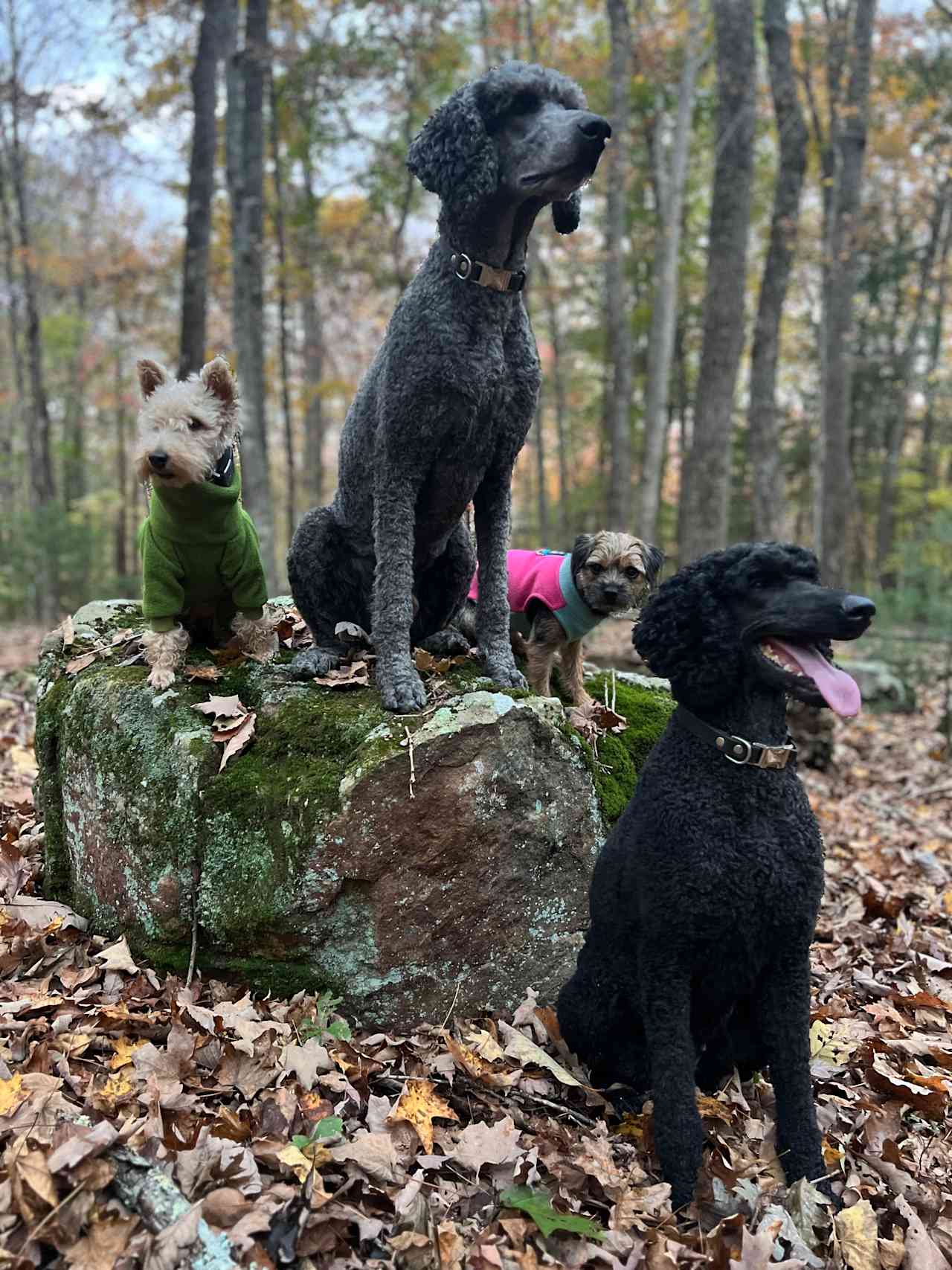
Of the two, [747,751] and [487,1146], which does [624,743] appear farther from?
[487,1146]

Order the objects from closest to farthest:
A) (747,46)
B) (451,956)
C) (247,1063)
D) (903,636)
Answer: (247,1063)
(451,956)
(747,46)
(903,636)

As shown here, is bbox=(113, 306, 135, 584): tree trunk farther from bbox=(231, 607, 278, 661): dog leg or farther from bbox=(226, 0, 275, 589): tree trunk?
bbox=(231, 607, 278, 661): dog leg

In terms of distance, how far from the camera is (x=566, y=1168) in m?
3.00

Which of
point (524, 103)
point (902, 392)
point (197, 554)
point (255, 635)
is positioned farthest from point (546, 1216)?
point (902, 392)

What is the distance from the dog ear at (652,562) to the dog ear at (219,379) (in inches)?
91.1

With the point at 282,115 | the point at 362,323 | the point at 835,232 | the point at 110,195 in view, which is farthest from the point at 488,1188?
the point at 110,195

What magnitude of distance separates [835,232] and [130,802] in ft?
50.9

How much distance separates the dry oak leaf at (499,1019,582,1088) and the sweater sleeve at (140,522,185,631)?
2.49m

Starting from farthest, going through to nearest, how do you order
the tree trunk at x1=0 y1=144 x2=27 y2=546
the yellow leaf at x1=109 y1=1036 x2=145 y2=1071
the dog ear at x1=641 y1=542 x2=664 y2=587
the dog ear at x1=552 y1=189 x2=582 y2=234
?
the tree trunk at x1=0 y1=144 x2=27 y2=546, the dog ear at x1=641 y1=542 x2=664 y2=587, the dog ear at x1=552 y1=189 x2=582 y2=234, the yellow leaf at x1=109 y1=1036 x2=145 y2=1071

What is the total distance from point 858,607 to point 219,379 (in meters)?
3.03

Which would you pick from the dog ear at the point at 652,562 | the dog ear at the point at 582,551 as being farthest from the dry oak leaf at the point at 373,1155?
the dog ear at the point at 652,562

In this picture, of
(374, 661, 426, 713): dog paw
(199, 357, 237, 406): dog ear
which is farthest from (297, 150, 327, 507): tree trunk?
(374, 661, 426, 713): dog paw

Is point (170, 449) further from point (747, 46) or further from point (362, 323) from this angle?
point (362, 323)

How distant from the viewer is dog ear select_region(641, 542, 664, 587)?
493 cm
